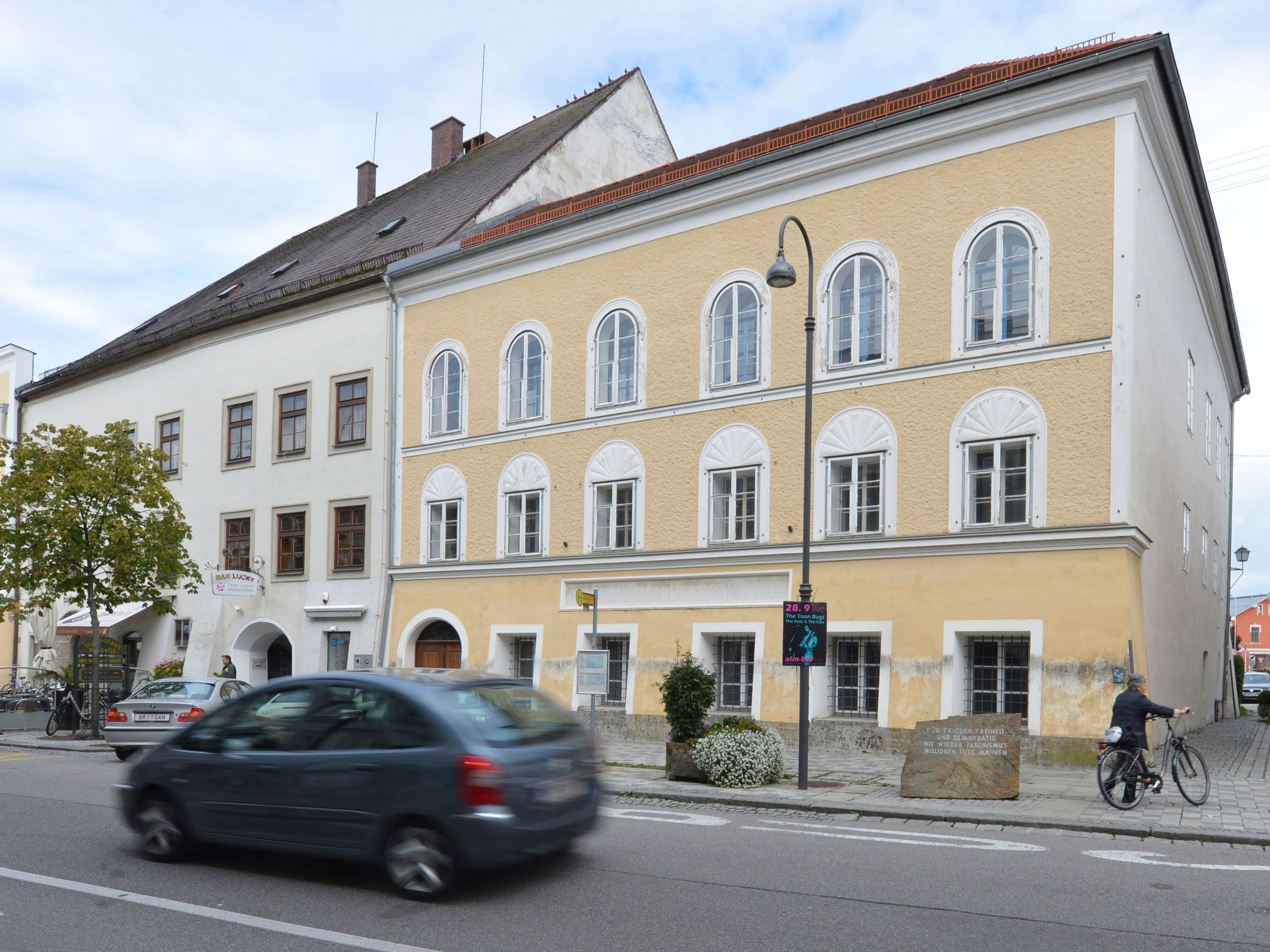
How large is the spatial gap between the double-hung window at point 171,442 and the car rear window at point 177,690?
46.8ft

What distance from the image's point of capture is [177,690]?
62.3ft

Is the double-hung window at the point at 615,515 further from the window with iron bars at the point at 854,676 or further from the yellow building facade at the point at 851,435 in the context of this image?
the window with iron bars at the point at 854,676

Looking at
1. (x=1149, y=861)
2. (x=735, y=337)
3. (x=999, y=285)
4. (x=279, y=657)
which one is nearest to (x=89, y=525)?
(x=279, y=657)

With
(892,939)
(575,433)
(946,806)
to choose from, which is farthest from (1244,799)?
(575,433)

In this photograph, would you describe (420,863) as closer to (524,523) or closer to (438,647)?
(524,523)

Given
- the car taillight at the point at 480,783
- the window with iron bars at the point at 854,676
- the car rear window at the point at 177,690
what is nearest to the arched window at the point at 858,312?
the window with iron bars at the point at 854,676

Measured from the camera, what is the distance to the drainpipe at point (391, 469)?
26.0 metres

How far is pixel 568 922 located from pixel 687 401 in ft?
50.2

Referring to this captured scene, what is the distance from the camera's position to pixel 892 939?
6.34 metres

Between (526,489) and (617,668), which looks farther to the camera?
(526,489)

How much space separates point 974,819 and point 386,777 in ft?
21.8

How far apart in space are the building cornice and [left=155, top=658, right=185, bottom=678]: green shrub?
8.79 meters

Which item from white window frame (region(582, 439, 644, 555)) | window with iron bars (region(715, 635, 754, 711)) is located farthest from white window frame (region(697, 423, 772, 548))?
window with iron bars (region(715, 635, 754, 711))

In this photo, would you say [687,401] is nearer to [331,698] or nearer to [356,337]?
[356,337]
